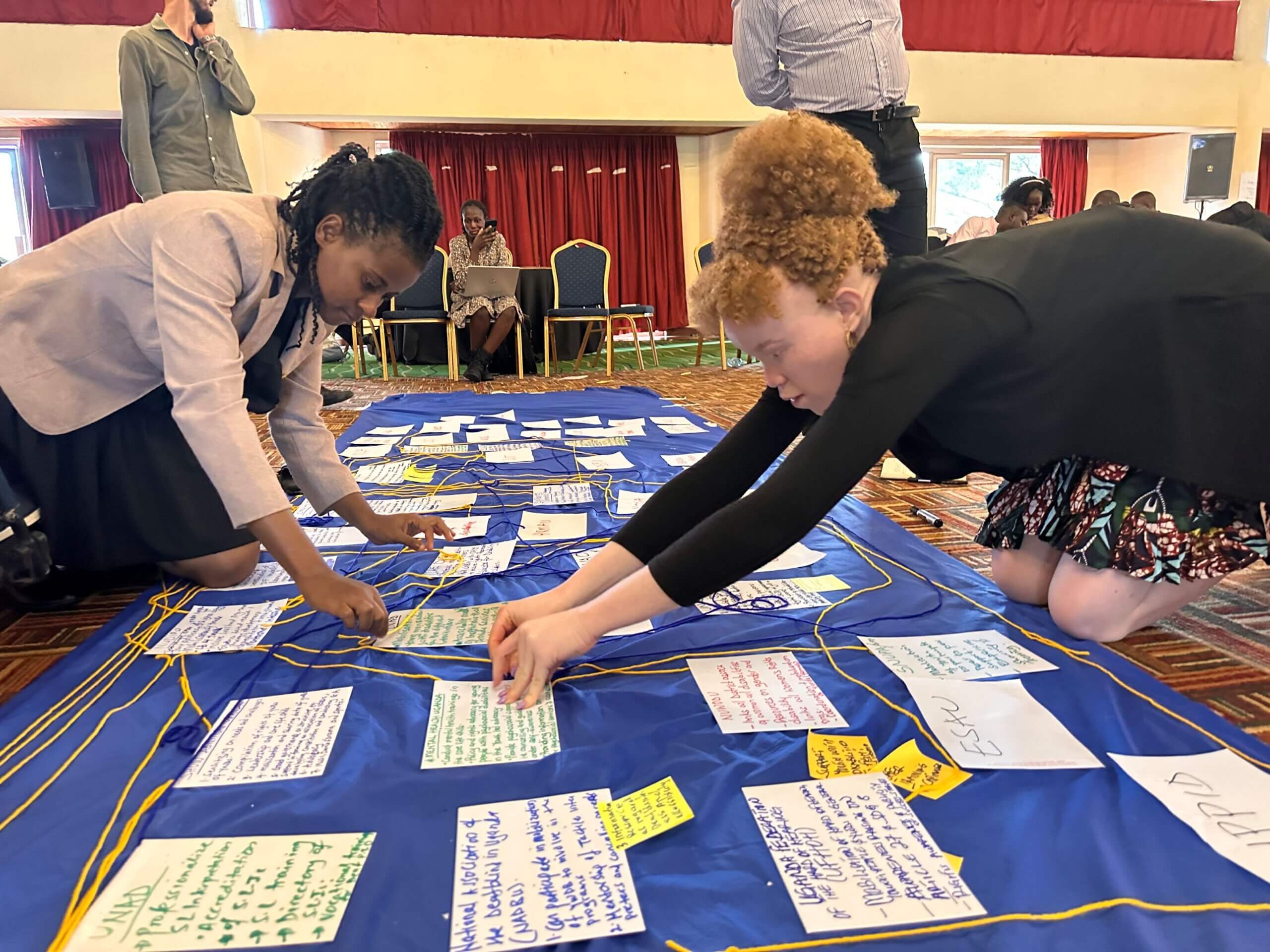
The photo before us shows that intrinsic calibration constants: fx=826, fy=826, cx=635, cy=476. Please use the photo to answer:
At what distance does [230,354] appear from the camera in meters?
1.12

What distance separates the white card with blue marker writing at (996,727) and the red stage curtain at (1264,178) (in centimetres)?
1054

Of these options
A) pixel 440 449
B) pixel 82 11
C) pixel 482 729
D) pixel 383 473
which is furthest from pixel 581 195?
pixel 482 729

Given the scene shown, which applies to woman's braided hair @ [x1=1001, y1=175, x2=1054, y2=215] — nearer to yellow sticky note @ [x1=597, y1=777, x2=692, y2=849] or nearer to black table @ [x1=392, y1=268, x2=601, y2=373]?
black table @ [x1=392, y1=268, x2=601, y2=373]

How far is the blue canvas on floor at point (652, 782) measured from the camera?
0.72 meters

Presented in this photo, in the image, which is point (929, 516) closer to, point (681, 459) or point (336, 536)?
point (681, 459)

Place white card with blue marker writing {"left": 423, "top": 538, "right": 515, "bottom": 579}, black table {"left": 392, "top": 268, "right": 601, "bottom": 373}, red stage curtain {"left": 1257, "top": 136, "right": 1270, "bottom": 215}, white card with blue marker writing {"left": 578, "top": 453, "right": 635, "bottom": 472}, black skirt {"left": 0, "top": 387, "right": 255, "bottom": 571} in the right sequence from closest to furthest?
black skirt {"left": 0, "top": 387, "right": 255, "bottom": 571}, white card with blue marker writing {"left": 423, "top": 538, "right": 515, "bottom": 579}, white card with blue marker writing {"left": 578, "top": 453, "right": 635, "bottom": 472}, black table {"left": 392, "top": 268, "right": 601, "bottom": 373}, red stage curtain {"left": 1257, "top": 136, "right": 1270, "bottom": 215}

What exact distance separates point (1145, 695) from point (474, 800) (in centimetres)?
86

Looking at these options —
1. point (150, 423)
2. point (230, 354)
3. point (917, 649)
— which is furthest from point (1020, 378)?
point (150, 423)

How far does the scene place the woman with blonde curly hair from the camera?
0.85m

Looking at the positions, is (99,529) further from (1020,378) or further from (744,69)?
(744,69)

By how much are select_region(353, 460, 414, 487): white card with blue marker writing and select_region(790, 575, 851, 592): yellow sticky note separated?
1.24 m

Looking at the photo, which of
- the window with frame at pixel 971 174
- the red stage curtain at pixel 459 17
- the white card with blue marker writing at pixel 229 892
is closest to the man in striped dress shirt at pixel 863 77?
the white card with blue marker writing at pixel 229 892

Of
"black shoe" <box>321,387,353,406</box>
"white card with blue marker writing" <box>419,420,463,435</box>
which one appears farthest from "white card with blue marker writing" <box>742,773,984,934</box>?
"black shoe" <box>321,387,353,406</box>

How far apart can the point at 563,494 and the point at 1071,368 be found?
4.42ft
